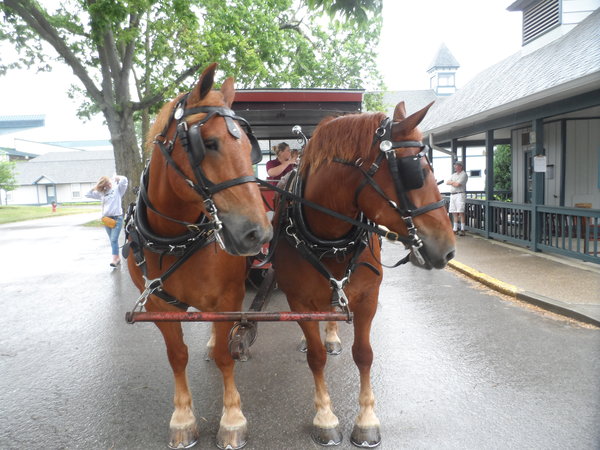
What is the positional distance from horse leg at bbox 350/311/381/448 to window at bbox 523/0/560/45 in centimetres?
1216

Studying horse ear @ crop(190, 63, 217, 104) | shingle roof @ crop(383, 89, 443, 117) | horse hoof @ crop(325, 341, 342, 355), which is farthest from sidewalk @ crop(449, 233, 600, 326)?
shingle roof @ crop(383, 89, 443, 117)

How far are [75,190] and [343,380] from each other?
182ft

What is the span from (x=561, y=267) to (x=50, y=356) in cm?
767

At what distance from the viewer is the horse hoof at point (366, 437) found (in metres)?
2.65

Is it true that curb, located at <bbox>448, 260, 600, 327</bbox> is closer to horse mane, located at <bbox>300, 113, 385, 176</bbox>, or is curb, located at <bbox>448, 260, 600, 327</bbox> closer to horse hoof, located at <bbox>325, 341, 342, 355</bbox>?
horse hoof, located at <bbox>325, 341, 342, 355</bbox>

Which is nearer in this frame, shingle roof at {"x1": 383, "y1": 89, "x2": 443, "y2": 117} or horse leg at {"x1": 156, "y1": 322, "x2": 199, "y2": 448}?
horse leg at {"x1": 156, "y1": 322, "x2": 199, "y2": 448}

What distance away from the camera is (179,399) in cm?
283

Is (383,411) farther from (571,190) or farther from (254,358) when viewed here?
(571,190)

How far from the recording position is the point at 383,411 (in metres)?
3.06

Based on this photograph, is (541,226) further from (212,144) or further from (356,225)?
(212,144)

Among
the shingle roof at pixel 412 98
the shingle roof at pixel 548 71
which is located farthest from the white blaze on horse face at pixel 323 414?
the shingle roof at pixel 412 98

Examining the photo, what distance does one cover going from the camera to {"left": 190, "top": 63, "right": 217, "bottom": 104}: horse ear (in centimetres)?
194

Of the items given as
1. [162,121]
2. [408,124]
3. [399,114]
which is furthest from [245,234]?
[399,114]

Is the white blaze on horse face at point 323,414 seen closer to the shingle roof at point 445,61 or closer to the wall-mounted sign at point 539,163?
the wall-mounted sign at point 539,163
